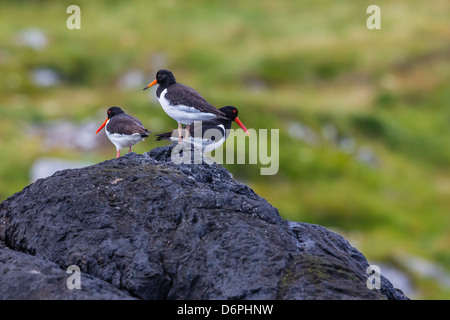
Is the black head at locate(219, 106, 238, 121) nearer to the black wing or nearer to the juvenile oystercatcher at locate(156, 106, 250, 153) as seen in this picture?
the juvenile oystercatcher at locate(156, 106, 250, 153)

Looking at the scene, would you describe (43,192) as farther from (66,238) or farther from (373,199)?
(373,199)

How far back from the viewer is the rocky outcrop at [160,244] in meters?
9.80

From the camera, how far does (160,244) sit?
1052 centimetres

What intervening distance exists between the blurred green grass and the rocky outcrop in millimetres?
24722

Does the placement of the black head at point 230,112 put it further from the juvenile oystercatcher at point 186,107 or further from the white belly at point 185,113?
the white belly at point 185,113

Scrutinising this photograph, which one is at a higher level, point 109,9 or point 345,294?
point 109,9

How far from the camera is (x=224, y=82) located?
188 feet

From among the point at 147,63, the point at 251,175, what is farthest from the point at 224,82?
the point at 251,175

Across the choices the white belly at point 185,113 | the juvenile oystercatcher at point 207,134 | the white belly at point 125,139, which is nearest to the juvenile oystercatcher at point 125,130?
the white belly at point 125,139

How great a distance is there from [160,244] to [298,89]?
48.8m

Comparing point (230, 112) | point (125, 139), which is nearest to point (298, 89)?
point (230, 112)

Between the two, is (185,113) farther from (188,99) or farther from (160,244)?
(160,244)

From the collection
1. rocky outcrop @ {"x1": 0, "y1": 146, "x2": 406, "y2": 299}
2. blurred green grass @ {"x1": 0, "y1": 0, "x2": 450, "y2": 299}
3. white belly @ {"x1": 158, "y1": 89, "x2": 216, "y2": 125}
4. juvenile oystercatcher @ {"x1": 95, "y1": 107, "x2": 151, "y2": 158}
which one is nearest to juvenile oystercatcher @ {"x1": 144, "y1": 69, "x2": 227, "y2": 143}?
white belly @ {"x1": 158, "y1": 89, "x2": 216, "y2": 125}

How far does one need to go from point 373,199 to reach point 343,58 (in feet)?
Answer: 68.3
